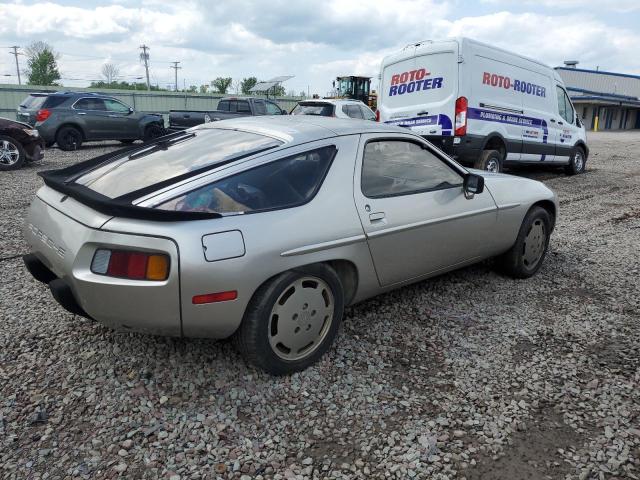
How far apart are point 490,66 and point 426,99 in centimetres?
123

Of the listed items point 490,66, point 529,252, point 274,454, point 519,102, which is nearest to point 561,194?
point 519,102

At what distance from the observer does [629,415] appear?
259cm

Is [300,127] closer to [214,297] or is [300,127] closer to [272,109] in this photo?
[214,297]

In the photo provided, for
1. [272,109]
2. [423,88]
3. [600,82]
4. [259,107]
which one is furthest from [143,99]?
[600,82]

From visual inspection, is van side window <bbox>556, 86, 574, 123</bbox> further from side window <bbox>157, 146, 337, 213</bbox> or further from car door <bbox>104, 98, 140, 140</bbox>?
car door <bbox>104, 98, 140, 140</bbox>

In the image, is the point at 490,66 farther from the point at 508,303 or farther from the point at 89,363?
the point at 89,363

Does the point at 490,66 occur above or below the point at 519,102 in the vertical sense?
above

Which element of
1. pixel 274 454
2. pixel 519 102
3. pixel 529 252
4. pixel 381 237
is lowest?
pixel 274 454

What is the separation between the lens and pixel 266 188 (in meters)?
2.74

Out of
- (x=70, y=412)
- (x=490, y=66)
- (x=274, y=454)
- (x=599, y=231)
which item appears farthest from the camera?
(x=490, y=66)

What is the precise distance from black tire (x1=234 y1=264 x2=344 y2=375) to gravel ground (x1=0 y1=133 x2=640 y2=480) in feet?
0.37

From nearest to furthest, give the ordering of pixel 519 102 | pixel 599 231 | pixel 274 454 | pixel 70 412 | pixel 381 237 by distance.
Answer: pixel 274 454 < pixel 70 412 < pixel 381 237 < pixel 599 231 < pixel 519 102

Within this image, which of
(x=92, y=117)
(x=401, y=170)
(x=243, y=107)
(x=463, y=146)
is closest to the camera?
(x=401, y=170)

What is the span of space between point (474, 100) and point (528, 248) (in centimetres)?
482
